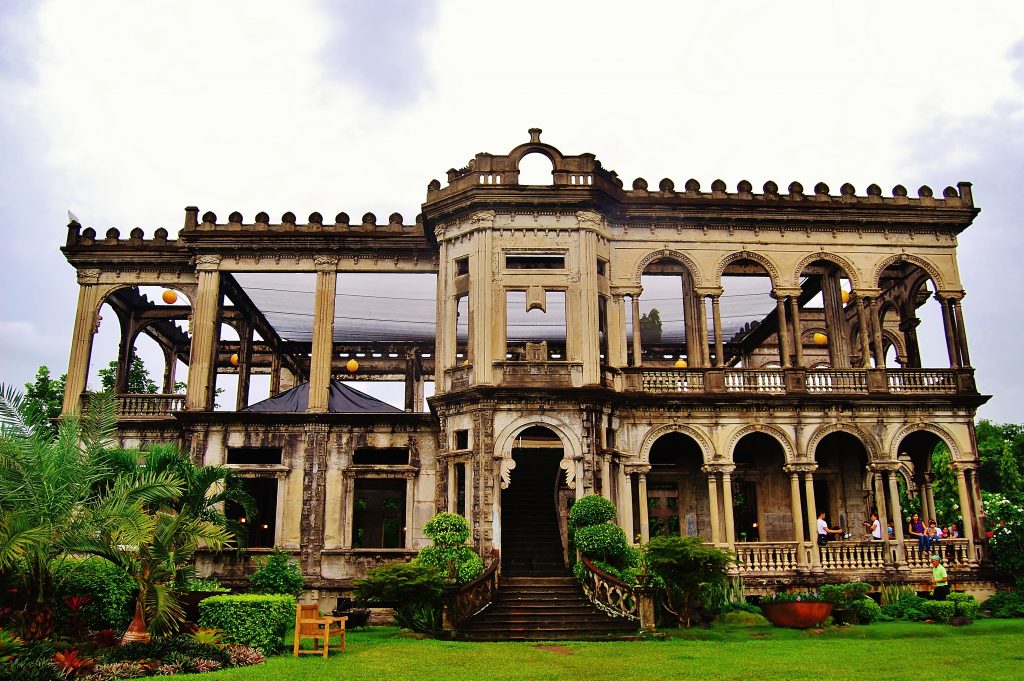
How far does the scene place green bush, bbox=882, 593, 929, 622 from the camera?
20.7 meters

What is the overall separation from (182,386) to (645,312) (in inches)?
833

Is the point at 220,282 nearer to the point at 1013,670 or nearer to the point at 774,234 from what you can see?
the point at 774,234

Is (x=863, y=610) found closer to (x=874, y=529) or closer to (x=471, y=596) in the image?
(x=874, y=529)

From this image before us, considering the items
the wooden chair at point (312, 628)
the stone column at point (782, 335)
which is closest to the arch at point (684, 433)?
the stone column at point (782, 335)

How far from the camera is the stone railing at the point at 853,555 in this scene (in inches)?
943

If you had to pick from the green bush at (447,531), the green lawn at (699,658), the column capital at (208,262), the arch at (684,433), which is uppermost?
the column capital at (208,262)

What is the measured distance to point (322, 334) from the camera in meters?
27.0

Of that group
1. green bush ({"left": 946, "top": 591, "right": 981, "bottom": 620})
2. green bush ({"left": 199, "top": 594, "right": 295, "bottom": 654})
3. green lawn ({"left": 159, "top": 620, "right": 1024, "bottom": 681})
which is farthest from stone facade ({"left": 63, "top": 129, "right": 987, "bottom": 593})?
green bush ({"left": 199, "top": 594, "right": 295, "bottom": 654})

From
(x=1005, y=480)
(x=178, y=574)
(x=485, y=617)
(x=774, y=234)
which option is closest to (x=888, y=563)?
(x=774, y=234)

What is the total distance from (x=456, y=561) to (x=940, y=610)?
11.3 m

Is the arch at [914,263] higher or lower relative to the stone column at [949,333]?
higher

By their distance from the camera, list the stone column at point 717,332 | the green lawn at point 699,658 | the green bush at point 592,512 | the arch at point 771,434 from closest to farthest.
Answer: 1. the green lawn at point 699,658
2. the green bush at point 592,512
3. the stone column at point 717,332
4. the arch at point 771,434

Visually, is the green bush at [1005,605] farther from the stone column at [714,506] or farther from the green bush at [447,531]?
the green bush at [447,531]

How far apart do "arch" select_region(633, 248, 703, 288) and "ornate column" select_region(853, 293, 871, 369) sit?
196 inches
